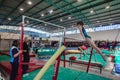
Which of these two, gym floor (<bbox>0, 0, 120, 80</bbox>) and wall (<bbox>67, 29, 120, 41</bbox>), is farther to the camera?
wall (<bbox>67, 29, 120, 41</bbox>)

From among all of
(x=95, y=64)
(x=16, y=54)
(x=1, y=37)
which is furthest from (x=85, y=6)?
(x=1, y=37)

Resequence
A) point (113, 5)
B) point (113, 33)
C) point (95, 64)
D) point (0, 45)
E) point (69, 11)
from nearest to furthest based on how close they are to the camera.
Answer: point (95, 64) < point (113, 5) < point (69, 11) < point (0, 45) < point (113, 33)

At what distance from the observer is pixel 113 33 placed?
18266 mm

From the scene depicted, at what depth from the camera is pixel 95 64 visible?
17.7 feet

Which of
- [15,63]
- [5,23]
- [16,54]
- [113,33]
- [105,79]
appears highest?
[5,23]

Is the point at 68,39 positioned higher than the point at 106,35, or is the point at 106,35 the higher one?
the point at 106,35

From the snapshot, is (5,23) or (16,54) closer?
(16,54)

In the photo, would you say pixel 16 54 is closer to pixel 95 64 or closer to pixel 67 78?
pixel 67 78

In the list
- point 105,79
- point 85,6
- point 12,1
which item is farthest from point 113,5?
point 12,1

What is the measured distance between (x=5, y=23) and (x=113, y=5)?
67.1 ft

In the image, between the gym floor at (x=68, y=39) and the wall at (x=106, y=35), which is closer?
the gym floor at (x=68, y=39)

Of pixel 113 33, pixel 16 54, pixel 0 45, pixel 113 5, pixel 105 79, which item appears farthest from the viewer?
pixel 113 33

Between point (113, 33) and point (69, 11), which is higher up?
point (69, 11)

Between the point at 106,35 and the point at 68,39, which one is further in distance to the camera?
the point at 106,35
